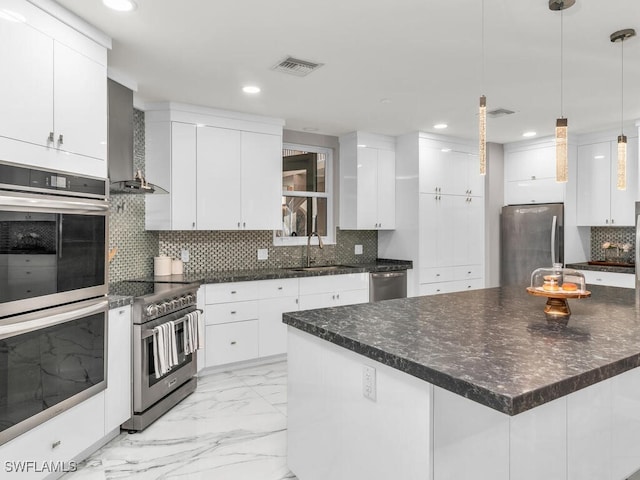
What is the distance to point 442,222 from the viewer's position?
524 centimetres

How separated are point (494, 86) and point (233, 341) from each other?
3.16 m

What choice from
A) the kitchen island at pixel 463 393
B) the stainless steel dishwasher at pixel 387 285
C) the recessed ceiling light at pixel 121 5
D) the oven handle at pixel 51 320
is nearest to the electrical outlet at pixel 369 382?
the kitchen island at pixel 463 393

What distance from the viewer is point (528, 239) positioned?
5492 mm

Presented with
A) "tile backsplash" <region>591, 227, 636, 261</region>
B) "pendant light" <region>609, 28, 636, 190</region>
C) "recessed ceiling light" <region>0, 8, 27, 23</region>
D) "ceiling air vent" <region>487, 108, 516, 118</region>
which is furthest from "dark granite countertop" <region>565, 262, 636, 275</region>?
"recessed ceiling light" <region>0, 8, 27, 23</region>

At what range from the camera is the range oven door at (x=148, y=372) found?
2805mm

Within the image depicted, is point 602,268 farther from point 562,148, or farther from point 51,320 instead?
point 51,320

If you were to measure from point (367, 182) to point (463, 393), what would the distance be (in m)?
4.04

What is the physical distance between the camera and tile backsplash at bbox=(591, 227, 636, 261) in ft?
17.0

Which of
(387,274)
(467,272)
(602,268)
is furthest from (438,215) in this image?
(602,268)

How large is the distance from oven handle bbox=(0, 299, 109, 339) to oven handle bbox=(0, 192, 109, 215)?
0.50m

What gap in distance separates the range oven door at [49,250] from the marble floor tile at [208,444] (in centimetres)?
98

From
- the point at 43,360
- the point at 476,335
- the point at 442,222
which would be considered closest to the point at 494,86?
the point at 442,222

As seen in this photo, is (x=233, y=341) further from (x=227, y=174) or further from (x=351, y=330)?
(x=351, y=330)

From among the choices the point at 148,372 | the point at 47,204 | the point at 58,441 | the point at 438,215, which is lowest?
the point at 58,441
